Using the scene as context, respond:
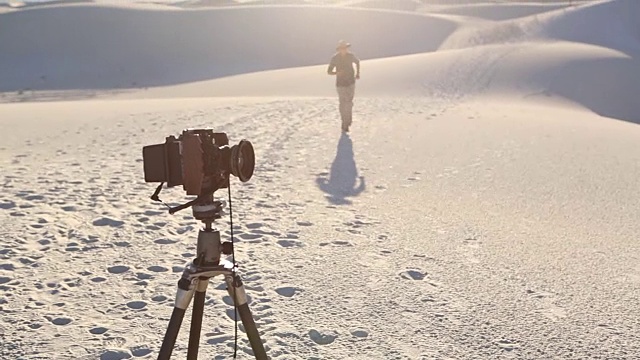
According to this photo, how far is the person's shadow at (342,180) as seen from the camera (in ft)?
21.8

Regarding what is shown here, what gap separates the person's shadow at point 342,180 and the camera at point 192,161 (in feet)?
13.4

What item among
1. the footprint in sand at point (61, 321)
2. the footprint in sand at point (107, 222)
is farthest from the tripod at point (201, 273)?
the footprint in sand at point (107, 222)

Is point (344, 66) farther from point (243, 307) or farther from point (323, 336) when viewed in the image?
point (243, 307)

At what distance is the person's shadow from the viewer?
6633 mm

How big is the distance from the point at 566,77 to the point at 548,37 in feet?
44.6

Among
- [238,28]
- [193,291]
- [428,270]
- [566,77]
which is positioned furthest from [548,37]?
[193,291]

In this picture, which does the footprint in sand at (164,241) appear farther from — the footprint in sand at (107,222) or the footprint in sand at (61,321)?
the footprint in sand at (61,321)

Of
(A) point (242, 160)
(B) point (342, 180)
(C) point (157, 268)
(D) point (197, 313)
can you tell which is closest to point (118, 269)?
(C) point (157, 268)

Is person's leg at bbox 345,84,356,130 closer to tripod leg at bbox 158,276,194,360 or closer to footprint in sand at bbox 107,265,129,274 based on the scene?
footprint in sand at bbox 107,265,129,274

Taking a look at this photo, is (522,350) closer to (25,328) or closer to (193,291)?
(193,291)

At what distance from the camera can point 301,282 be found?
170 inches

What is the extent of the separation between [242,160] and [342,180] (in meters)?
5.03

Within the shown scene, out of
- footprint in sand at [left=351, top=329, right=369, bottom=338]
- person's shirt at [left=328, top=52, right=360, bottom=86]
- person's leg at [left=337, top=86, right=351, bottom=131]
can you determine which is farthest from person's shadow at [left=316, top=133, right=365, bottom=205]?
footprint in sand at [left=351, top=329, right=369, bottom=338]

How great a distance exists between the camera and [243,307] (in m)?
2.53
